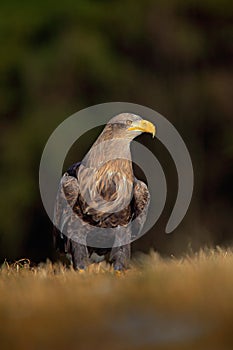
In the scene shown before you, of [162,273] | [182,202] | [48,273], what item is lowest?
[182,202]

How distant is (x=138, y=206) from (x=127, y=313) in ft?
9.21

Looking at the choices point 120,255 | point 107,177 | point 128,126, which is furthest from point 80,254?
point 128,126

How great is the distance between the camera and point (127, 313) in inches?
137

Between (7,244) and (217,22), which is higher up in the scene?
(217,22)

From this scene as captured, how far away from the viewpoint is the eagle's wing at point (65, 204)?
620cm

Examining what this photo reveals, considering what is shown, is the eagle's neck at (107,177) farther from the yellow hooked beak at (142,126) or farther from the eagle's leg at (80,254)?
the eagle's leg at (80,254)

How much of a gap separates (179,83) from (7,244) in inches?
140

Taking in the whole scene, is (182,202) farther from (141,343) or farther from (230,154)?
(141,343)

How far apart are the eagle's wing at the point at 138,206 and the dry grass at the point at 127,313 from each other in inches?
79.2

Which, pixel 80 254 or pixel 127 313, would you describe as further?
pixel 80 254

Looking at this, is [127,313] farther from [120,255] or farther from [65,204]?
[65,204]

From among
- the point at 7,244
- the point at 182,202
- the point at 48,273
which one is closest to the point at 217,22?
the point at 182,202

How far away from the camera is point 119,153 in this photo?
6262mm

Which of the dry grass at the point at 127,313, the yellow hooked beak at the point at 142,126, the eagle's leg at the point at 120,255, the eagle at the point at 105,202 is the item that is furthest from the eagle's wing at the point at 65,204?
the dry grass at the point at 127,313
